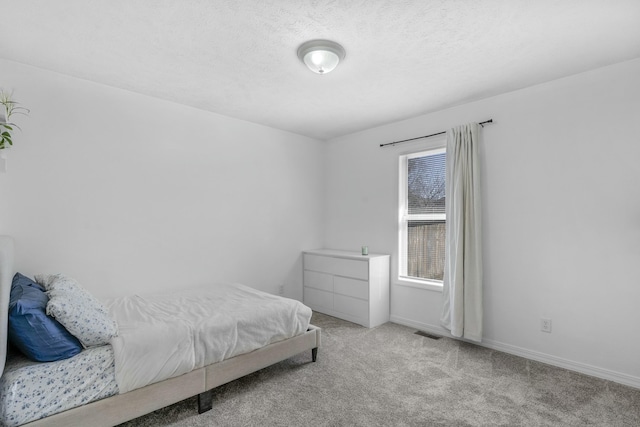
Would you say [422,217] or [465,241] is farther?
[422,217]

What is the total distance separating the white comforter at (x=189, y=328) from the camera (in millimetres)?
1938

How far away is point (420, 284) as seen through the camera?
12.6 ft

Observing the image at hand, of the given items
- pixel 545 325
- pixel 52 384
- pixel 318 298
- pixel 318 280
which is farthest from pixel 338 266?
pixel 52 384

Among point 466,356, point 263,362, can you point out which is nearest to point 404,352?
point 466,356

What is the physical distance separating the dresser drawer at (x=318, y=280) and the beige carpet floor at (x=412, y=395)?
4.07 ft

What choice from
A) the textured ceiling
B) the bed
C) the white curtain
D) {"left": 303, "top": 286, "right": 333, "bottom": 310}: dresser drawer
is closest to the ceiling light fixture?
the textured ceiling

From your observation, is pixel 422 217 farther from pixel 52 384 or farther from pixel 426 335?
pixel 52 384

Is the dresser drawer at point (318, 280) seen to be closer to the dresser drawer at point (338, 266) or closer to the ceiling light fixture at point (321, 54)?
the dresser drawer at point (338, 266)

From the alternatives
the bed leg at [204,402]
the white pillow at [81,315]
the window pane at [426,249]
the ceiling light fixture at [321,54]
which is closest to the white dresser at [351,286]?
the window pane at [426,249]

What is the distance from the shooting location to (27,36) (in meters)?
2.26

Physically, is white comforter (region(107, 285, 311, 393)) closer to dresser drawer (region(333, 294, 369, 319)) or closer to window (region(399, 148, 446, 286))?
dresser drawer (region(333, 294, 369, 319))

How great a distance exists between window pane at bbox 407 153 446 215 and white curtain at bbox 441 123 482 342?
339mm

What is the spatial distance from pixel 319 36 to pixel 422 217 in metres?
2.52

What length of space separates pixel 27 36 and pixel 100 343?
2193 millimetres
